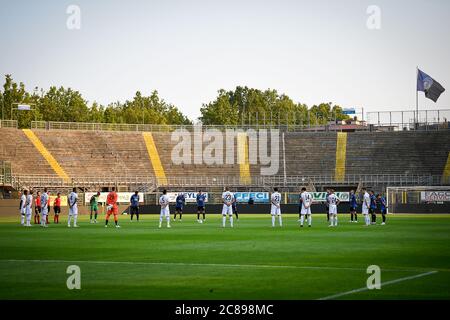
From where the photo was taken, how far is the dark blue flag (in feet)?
310

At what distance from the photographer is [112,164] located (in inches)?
3610

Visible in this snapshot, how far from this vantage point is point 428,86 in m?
95.6

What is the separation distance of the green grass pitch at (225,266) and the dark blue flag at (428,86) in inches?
2504

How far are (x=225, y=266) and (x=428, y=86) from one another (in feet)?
261

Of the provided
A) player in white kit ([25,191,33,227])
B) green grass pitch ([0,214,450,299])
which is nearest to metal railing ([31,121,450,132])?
player in white kit ([25,191,33,227])

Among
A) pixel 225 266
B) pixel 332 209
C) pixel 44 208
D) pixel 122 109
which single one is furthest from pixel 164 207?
pixel 122 109

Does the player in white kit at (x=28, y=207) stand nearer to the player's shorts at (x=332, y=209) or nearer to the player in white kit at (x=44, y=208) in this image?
the player in white kit at (x=44, y=208)

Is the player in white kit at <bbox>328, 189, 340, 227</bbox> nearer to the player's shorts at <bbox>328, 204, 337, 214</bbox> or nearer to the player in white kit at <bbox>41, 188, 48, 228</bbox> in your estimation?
the player's shorts at <bbox>328, 204, 337, 214</bbox>

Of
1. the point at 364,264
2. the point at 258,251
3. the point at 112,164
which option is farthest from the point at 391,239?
the point at 112,164

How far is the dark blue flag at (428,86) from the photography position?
9456 cm

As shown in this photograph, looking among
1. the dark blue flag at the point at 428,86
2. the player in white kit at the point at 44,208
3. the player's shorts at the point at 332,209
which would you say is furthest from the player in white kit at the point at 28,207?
the dark blue flag at the point at 428,86

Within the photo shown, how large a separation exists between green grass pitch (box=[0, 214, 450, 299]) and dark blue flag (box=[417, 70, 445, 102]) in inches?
2504

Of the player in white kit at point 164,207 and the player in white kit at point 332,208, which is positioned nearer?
the player in white kit at point 164,207
